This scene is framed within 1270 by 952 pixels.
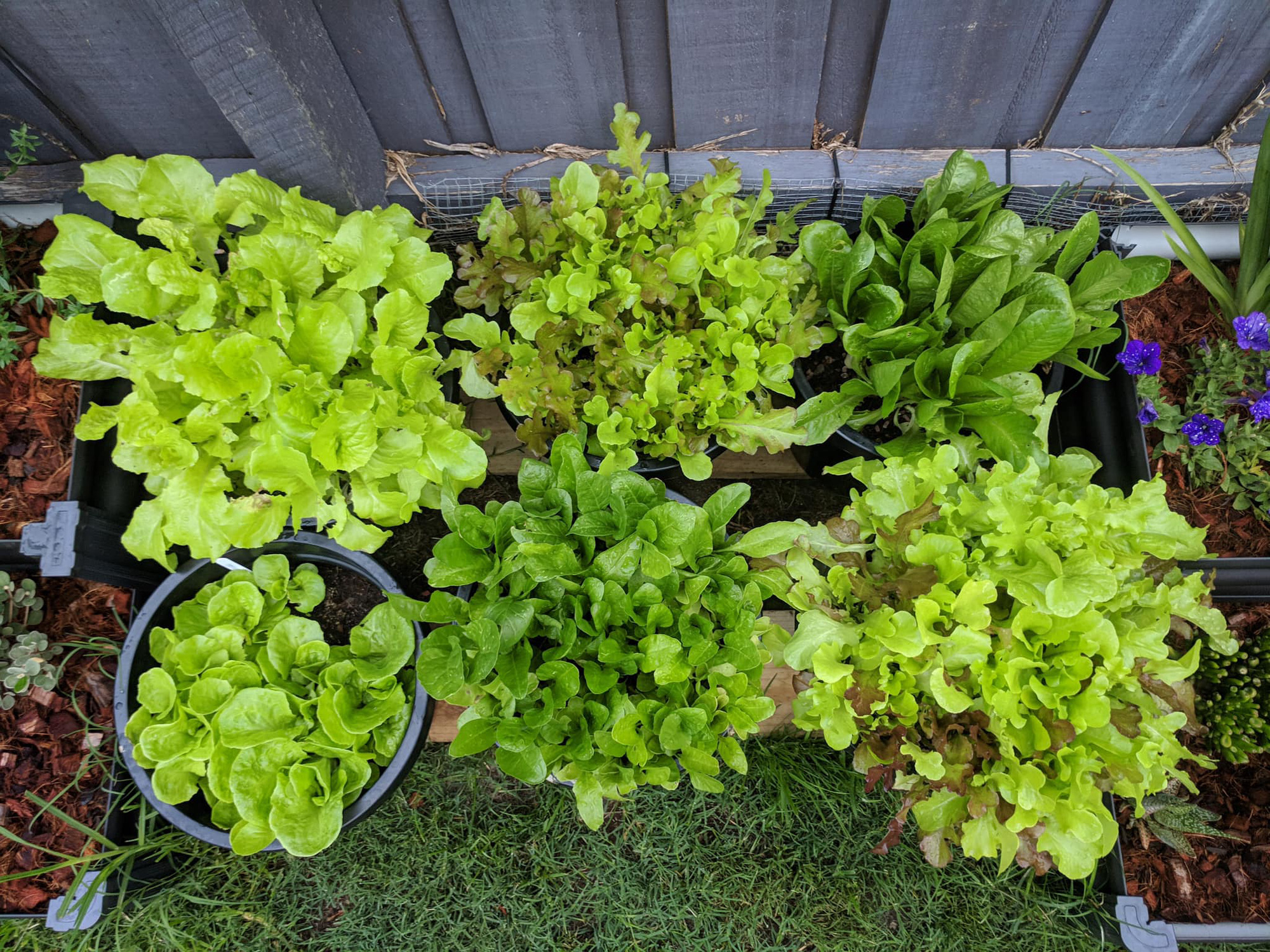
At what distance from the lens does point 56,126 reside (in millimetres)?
1631

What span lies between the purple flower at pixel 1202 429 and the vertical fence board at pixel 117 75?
2.14m

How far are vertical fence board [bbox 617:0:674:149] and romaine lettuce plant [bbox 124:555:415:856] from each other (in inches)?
46.9

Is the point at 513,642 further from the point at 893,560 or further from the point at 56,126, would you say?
the point at 56,126

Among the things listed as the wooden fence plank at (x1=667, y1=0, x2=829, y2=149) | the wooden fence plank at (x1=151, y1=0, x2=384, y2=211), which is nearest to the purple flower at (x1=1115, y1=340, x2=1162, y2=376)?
the wooden fence plank at (x1=667, y1=0, x2=829, y2=149)

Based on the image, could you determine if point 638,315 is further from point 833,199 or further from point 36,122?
point 36,122

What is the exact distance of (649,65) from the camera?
1.52 m

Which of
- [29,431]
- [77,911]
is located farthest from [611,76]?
[77,911]

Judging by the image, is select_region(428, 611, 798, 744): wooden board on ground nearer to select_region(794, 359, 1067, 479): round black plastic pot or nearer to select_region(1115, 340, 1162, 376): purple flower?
select_region(794, 359, 1067, 479): round black plastic pot

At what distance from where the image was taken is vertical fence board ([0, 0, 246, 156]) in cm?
137

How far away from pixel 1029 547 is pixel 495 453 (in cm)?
118

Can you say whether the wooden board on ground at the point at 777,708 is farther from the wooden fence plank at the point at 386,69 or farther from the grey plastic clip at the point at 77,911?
the wooden fence plank at the point at 386,69

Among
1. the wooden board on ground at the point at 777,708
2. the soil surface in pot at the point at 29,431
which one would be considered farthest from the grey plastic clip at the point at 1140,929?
the soil surface in pot at the point at 29,431

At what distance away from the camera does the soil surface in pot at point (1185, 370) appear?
63.6 inches

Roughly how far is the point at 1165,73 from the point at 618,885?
214cm
